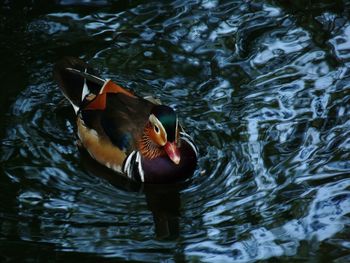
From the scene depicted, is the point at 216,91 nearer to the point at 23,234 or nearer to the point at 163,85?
the point at 163,85

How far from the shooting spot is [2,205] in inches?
237

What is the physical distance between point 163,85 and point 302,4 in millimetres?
1815

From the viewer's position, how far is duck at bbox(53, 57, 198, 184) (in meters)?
6.41

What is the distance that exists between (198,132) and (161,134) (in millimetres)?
414

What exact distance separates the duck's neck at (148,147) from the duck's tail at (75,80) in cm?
67

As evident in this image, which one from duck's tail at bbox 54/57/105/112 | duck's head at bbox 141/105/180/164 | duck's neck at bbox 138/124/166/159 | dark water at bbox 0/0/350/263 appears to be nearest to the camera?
dark water at bbox 0/0/350/263

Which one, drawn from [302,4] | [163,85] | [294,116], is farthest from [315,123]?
[302,4]

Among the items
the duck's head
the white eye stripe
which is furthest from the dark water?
the white eye stripe

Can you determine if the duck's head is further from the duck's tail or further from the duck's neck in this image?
the duck's tail

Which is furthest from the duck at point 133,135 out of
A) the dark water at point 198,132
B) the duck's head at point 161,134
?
the dark water at point 198,132

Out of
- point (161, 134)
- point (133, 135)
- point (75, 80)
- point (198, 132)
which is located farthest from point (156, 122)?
point (75, 80)

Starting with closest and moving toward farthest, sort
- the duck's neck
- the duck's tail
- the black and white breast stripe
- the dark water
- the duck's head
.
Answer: the dark water
the duck's head
the black and white breast stripe
the duck's neck
the duck's tail

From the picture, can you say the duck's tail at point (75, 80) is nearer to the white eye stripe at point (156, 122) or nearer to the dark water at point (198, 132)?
the dark water at point (198, 132)

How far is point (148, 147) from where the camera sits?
6738 millimetres
